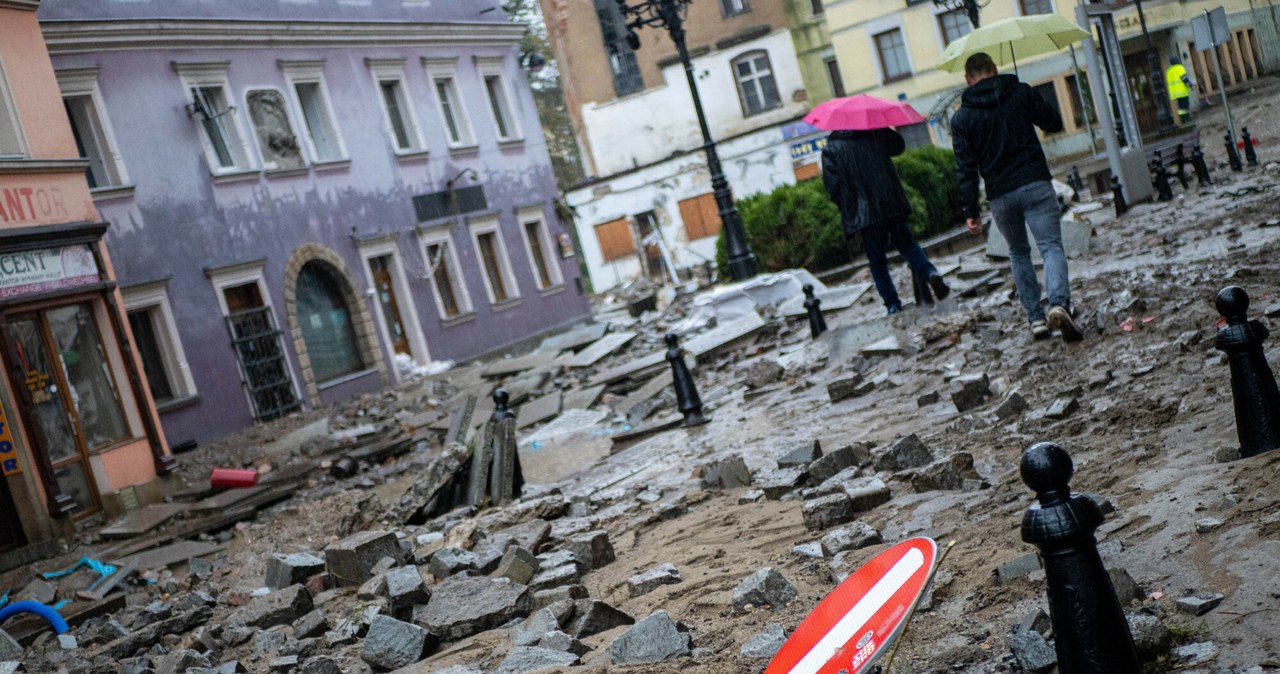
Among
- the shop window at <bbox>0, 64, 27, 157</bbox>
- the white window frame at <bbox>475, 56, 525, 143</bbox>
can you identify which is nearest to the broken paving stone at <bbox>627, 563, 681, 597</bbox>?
the shop window at <bbox>0, 64, 27, 157</bbox>

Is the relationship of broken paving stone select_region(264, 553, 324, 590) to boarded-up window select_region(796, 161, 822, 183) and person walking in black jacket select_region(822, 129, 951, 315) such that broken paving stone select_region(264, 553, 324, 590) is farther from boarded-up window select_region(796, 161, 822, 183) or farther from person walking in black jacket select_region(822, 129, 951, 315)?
boarded-up window select_region(796, 161, 822, 183)

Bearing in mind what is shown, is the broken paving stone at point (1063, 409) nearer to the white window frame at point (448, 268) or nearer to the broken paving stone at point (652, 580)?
the broken paving stone at point (652, 580)

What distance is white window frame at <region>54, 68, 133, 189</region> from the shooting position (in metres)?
19.7

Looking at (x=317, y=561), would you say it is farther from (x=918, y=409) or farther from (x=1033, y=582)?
(x=1033, y=582)

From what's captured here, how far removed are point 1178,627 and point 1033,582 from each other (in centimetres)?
76

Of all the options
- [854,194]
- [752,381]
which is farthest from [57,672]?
[854,194]

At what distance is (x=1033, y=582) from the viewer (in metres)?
4.22

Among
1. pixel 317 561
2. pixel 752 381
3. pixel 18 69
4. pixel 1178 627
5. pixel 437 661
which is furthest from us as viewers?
pixel 18 69

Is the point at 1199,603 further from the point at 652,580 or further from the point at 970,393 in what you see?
the point at 970,393

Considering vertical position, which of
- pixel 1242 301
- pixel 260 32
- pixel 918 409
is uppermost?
pixel 260 32

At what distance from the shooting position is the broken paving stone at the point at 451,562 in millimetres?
6988

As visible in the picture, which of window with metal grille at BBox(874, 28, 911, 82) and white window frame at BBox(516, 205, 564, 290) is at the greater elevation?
window with metal grille at BBox(874, 28, 911, 82)

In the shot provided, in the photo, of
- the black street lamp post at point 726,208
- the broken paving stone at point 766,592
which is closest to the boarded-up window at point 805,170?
the black street lamp post at point 726,208

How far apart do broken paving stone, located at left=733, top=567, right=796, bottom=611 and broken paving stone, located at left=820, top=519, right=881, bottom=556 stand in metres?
0.50
